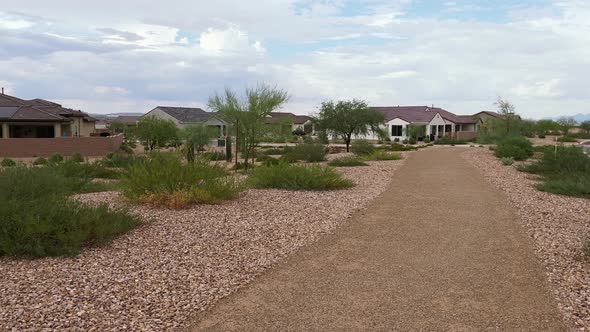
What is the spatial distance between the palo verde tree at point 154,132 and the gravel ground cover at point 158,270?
29577 millimetres

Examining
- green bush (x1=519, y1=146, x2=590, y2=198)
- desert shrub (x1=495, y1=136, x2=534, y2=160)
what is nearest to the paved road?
green bush (x1=519, y1=146, x2=590, y2=198)

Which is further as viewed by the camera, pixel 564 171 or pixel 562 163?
pixel 562 163

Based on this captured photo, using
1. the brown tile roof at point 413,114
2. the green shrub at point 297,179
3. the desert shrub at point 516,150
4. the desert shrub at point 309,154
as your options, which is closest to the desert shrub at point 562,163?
the desert shrub at point 516,150

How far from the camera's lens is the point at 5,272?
6785mm

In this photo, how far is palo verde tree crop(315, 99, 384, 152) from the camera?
4031cm

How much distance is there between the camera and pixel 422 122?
6825 cm

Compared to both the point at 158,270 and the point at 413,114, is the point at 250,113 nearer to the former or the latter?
the point at 158,270

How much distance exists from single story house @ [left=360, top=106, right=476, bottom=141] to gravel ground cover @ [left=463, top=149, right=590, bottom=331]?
47921 mm

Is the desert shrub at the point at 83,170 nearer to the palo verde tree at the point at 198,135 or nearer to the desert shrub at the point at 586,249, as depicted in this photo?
the desert shrub at the point at 586,249

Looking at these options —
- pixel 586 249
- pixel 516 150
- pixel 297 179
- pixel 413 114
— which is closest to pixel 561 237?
pixel 586 249

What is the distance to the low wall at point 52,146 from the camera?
36969 millimetres

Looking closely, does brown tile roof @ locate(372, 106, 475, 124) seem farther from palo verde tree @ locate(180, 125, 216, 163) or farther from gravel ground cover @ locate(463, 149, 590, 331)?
gravel ground cover @ locate(463, 149, 590, 331)

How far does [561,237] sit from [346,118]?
3153 centimetres

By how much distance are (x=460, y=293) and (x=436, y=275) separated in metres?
0.69
